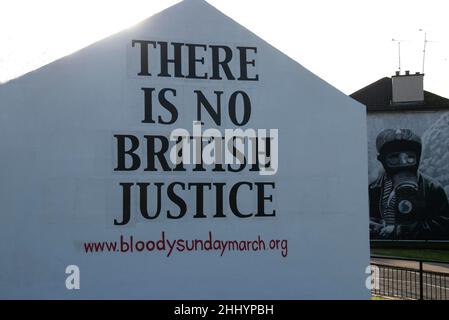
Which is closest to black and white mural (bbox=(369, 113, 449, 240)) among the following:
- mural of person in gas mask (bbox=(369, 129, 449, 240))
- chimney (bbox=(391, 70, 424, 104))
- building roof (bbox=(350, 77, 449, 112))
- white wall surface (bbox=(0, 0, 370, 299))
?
mural of person in gas mask (bbox=(369, 129, 449, 240))

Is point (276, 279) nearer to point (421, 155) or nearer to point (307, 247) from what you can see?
point (307, 247)

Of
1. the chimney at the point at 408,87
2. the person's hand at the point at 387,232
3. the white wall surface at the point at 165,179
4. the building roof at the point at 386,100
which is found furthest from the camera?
the chimney at the point at 408,87

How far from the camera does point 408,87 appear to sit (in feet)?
101

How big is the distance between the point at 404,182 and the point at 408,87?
511 centimetres

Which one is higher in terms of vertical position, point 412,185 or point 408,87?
point 408,87

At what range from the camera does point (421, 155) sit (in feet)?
97.8

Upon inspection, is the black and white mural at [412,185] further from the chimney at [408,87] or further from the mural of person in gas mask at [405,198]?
the chimney at [408,87]

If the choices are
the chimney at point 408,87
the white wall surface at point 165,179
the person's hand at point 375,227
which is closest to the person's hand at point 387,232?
the person's hand at point 375,227

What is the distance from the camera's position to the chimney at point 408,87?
30797 millimetres

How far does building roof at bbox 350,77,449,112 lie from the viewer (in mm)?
30156

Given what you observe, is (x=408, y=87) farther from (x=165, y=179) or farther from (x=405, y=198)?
(x=165, y=179)

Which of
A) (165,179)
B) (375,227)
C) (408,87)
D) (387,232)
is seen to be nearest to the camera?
(165,179)

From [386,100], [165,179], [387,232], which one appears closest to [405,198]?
[387,232]
